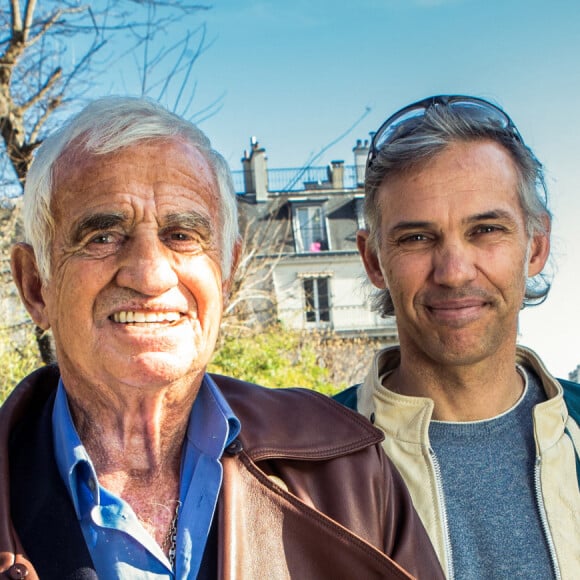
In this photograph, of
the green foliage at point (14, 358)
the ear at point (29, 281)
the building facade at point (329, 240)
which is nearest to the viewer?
the ear at point (29, 281)

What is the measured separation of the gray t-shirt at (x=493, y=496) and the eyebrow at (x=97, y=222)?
4.05ft

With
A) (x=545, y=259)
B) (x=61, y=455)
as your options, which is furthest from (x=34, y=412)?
(x=545, y=259)

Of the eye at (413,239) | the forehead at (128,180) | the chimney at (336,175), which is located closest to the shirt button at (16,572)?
the forehead at (128,180)

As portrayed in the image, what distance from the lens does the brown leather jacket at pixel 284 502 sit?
182 cm

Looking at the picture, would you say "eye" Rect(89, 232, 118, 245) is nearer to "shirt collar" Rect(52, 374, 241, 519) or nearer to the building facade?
"shirt collar" Rect(52, 374, 241, 519)

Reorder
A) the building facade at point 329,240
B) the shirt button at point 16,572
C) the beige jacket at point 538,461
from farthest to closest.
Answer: the building facade at point 329,240 → the beige jacket at point 538,461 → the shirt button at point 16,572

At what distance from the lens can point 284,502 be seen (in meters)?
2.00

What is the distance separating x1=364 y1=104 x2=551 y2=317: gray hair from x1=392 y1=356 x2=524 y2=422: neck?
1.58 ft

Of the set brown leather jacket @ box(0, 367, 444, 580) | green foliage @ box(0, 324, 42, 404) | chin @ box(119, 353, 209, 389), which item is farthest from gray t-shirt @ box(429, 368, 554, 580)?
green foliage @ box(0, 324, 42, 404)

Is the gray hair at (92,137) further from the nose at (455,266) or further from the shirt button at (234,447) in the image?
the nose at (455,266)

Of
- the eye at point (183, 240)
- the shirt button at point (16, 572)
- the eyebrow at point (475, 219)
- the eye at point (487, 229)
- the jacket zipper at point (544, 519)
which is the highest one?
→ the eyebrow at point (475, 219)

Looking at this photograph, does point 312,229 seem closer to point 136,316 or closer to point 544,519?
point 544,519

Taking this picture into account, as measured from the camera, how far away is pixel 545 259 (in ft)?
9.18

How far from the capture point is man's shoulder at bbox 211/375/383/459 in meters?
2.08
